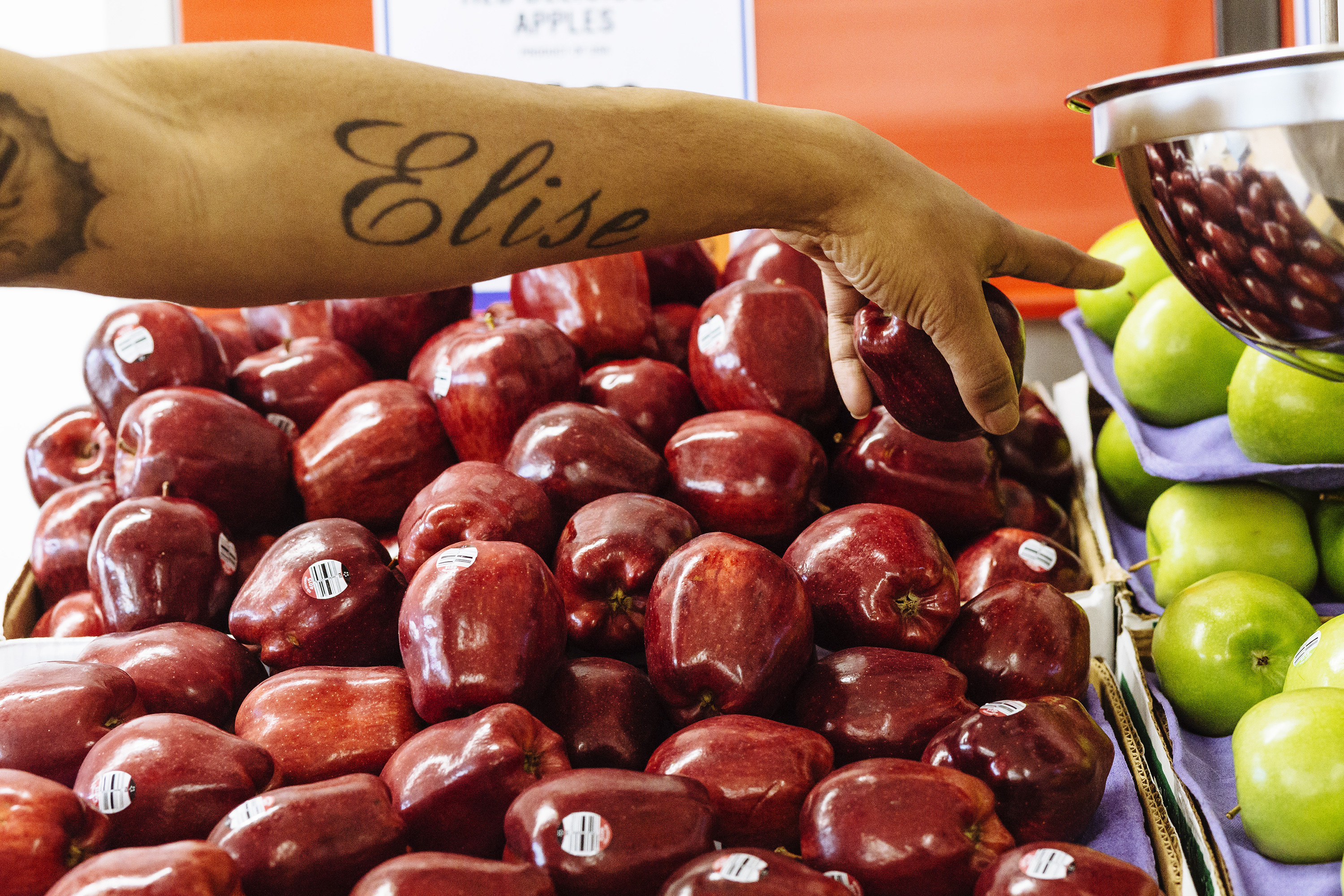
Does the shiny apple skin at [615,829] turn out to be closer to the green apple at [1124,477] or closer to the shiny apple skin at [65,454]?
the green apple at [1124,477]

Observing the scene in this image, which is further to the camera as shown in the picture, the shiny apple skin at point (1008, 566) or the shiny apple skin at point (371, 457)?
the shiny apple skin at point (371, 457)

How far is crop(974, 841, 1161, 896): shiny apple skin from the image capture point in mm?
870

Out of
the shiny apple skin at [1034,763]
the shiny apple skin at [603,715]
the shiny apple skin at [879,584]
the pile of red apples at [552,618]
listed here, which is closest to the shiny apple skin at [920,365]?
the pile of red apples at [552,618]

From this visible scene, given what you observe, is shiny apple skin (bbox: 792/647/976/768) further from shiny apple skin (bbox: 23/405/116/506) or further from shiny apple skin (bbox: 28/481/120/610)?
shiny apple skin (bbox: 23/405/116/506)

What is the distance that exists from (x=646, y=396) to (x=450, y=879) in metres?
0.99

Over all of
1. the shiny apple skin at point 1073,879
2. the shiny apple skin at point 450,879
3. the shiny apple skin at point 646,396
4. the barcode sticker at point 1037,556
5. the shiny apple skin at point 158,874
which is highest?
the shiny apple skin at point 646,396

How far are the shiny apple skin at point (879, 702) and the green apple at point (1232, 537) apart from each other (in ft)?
2.15

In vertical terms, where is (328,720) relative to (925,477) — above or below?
below

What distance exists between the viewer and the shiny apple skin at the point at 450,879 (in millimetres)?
822

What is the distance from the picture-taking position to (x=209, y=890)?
823 millimetres

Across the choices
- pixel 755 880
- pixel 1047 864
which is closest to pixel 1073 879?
pixel 1047 864

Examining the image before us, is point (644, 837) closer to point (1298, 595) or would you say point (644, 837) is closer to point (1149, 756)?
point (1149, 756)

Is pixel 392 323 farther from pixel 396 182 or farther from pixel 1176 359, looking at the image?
pixel 1176 359

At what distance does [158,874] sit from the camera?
0.82 meters
